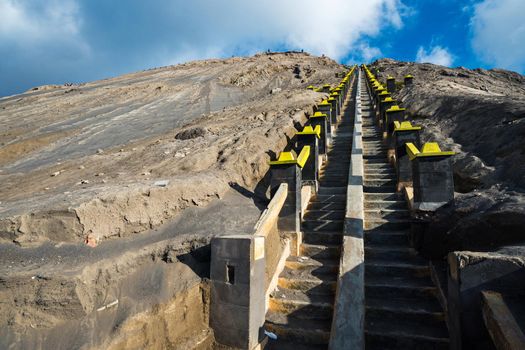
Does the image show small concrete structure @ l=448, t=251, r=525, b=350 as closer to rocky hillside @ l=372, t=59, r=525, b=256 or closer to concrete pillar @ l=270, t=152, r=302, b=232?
rocky hillside @ l=372, t=59, r=525, b=256

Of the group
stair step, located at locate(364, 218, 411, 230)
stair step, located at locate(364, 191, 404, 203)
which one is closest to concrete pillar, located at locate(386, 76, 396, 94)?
stair step, located at locate(364, 191, 404, 203)

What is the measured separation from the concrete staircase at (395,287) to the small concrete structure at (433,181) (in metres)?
0.78

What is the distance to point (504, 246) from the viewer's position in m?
4.25

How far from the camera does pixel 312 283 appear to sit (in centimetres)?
566

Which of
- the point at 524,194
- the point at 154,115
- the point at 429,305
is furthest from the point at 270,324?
the point at 154,115

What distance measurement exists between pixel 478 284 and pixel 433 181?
2811 mm

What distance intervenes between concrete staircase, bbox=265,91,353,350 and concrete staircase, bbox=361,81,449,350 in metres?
0.62

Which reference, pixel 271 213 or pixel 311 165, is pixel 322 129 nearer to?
pixel 311 165

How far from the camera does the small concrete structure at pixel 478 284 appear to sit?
348 centimetres

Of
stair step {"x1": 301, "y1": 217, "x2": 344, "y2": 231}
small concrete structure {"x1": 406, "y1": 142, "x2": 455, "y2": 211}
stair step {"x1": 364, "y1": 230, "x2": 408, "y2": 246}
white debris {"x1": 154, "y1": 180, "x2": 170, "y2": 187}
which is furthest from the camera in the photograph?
Answer: stair step {"x1": 301, "y1": 217, "x2": 344, "y2": 231}

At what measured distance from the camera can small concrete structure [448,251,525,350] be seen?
11.4 ft

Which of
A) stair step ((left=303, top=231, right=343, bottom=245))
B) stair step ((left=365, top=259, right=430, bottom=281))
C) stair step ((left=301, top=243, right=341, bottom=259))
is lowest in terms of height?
stair step ((left=365, top=259, right=430, bottom=281))

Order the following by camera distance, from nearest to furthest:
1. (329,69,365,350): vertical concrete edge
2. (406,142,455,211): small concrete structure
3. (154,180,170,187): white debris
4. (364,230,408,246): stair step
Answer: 1. (329,69,365,350): vertical concrete edge
2. (406,142,455,211): small concrete structure
3. (154,180,170,187): white debris
4. (364,230,408,246): stair step

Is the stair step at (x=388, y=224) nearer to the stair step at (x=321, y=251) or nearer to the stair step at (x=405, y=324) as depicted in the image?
the stair step at (x=321, y=251)
